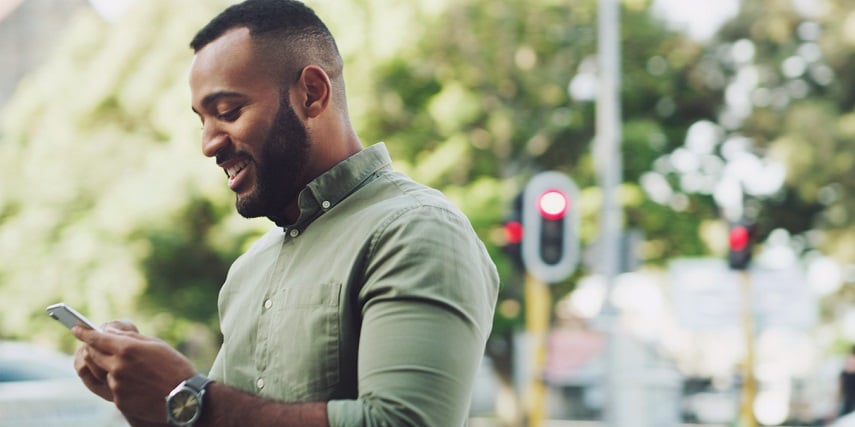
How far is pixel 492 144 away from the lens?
18859 millimetres

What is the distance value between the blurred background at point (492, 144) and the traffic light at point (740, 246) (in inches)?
161

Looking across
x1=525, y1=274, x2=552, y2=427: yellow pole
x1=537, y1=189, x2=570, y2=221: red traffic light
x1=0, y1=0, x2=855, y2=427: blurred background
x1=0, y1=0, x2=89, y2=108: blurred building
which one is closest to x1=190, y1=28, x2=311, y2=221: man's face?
x1=537, y1=189, x2=570, y2=221: red traffic light

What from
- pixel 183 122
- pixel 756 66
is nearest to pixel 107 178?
pixel 183 122

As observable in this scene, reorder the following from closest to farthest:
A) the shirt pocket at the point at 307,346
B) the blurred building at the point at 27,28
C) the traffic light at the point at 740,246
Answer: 1. the shirt pocket at the point at 307,346
2. the traffic light at the point at 740,246
3. the blurred building at the point at 27,28

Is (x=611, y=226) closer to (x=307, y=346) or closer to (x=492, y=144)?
(x=492, y=144)

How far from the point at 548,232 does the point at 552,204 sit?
25 cm

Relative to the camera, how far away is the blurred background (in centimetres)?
1811

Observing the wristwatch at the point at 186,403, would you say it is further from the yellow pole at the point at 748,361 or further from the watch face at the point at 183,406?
the yellow pole at the point at 748,361

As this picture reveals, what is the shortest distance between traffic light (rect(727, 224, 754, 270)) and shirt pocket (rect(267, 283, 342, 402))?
12.0 metres

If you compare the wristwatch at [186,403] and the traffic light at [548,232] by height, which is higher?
the traffic light at [548,232]

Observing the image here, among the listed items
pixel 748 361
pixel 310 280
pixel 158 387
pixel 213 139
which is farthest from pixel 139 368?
pixel 748 361

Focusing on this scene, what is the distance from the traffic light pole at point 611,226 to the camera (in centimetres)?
1277

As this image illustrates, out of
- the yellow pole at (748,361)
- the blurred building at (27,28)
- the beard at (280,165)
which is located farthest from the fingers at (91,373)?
the blurred building at (27,28)

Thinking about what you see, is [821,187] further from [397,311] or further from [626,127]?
[397,311]
